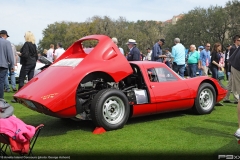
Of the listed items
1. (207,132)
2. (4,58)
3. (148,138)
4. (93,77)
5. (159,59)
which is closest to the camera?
(148,138)

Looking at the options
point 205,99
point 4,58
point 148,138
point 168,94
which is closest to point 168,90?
point 168,94

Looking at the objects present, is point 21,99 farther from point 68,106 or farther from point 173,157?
point 173,157

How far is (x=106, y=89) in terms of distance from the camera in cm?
541

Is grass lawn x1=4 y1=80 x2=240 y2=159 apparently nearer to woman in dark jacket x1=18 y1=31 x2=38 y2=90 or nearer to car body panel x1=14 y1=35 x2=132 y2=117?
car body panel x1=14 y1=35 x2=132 y2=117

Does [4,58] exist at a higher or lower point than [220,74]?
higher

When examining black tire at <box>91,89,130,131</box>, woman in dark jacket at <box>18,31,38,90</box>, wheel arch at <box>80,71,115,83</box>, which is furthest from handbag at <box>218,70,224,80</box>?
woman in dark jacket at <box>18,31,38,90</box>

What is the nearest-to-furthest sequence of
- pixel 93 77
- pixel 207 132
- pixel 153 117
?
pixel 207 132
pixel 93 77
pixel 153 117

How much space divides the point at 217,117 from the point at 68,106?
3.33 m

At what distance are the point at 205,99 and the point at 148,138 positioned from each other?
2514 millimetres

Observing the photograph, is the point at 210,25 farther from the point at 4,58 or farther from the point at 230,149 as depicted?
the point at 230,149

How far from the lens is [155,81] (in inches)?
245

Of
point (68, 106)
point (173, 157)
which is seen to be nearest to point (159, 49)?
point (68, 106)

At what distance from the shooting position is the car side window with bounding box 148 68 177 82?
6286 millimetres

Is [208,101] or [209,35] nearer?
[208,101]
